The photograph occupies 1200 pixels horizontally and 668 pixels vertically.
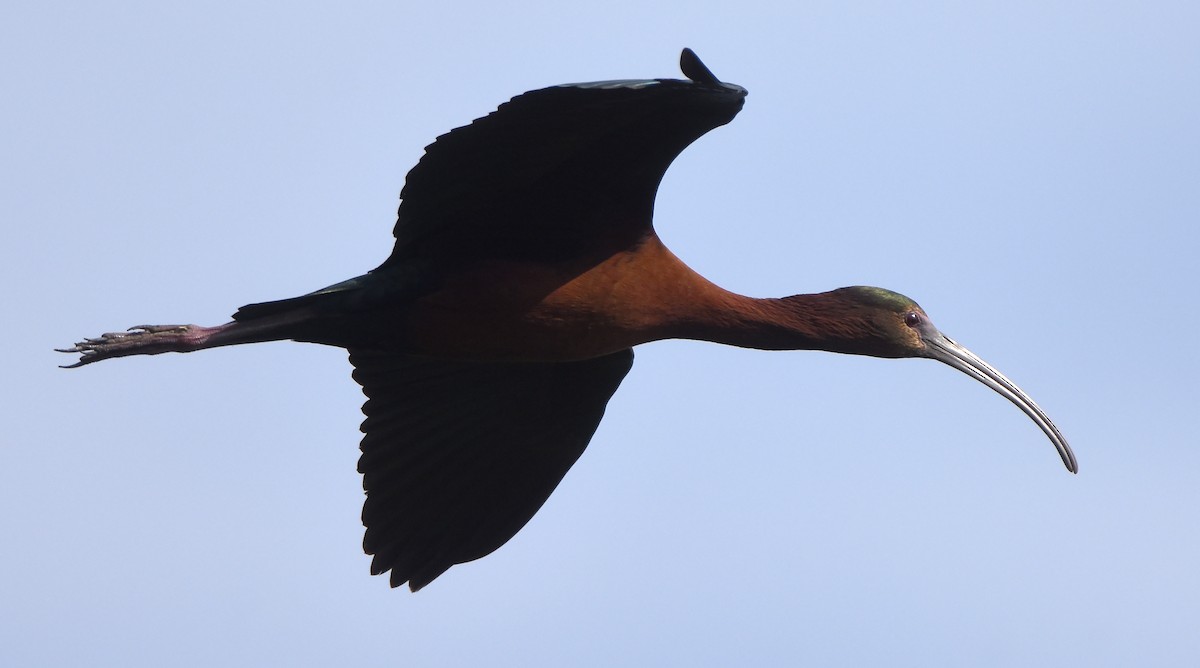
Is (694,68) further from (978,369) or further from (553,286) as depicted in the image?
(978,369)

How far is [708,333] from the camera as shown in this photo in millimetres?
9844

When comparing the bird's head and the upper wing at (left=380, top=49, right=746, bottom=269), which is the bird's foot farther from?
the bird's head

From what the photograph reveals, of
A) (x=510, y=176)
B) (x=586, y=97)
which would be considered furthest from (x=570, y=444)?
(x=586, y=97)

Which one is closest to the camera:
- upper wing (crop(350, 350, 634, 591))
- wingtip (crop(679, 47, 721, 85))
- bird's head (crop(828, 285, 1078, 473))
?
wingtip (crop(679, 47, 721, 85))

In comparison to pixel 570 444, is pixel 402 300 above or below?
above

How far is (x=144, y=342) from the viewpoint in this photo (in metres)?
10.0

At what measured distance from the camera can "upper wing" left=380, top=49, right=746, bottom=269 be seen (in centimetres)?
870

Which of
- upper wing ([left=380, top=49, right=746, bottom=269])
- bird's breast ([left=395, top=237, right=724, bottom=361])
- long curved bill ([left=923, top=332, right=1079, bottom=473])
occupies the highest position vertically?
upper wing ([left=380, top=49, right=746, bottom=269])

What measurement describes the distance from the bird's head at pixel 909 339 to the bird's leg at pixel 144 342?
3551 mm

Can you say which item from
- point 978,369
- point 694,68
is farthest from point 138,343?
point 978,369

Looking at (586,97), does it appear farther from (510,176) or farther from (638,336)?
(638,336)

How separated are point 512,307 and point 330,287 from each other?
3.24 feet

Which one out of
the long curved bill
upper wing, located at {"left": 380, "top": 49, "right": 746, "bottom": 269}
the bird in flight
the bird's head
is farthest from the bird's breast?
the long curved bill

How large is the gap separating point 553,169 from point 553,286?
634mm
